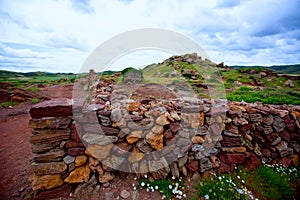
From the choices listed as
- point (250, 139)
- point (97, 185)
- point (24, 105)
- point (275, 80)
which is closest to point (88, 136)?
point (97, 185)

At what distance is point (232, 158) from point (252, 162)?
0.62 m

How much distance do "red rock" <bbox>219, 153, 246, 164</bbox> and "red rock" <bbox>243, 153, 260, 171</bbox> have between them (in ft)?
0.64

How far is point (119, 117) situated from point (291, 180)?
178 inches

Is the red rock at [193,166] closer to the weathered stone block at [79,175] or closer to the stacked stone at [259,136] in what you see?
the stacked stone at [259,136]

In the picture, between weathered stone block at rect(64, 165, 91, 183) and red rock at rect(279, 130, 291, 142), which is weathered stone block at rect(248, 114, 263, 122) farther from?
weathered stone block at rect(64, 165, 91, 183)

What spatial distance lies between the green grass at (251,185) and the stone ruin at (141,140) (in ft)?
0.77

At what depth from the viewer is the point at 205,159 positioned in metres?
3.79

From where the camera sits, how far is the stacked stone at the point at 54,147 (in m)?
2.98

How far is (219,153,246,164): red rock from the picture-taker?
400 cm

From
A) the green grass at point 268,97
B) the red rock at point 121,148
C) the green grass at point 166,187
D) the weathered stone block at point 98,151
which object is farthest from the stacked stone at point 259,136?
the green grass at point 268,97

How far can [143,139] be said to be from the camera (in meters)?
3.42

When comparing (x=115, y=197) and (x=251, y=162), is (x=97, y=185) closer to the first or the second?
(x=115, y=197)

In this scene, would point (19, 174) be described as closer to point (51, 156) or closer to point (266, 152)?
point (51, 156)

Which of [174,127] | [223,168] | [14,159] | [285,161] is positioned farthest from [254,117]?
[14,159]
